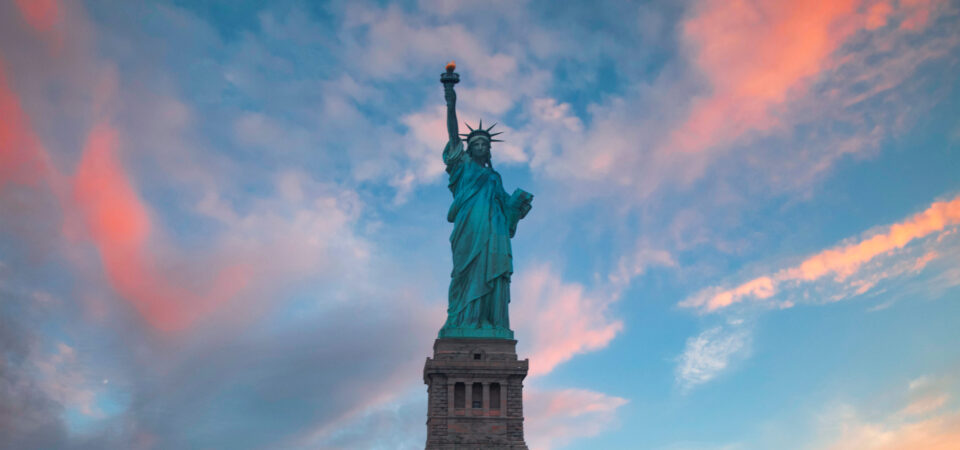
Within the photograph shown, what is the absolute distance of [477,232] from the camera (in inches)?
2057

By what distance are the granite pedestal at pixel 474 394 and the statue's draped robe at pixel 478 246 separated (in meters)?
1.19

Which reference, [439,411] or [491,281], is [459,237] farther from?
[439,411]

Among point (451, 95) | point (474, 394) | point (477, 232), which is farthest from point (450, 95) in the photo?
point (474, 394)

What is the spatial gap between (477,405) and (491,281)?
6576mm

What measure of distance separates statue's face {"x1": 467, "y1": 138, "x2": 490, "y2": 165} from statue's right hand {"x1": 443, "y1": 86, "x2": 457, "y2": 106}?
2486mm

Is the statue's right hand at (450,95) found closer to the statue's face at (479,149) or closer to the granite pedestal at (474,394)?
the statue's face at (479,149)

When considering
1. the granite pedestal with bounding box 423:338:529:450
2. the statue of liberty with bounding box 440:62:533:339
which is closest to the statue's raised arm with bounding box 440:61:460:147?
the statue of liberty with bounding box 440:62:533:339

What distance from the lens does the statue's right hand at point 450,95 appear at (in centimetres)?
5394

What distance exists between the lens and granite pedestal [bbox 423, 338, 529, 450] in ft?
156

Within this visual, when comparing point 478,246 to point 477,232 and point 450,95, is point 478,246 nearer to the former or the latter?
point 477,232

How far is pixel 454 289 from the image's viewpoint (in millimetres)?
51812

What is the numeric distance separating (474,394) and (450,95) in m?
16.4

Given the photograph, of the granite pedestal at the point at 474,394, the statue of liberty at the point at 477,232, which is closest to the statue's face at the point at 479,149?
the statue of liberty at the point at 477,232

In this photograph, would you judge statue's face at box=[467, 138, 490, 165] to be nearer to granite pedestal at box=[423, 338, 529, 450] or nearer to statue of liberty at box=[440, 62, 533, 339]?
statue of liberty at box=[440, 62, 533, 339]
